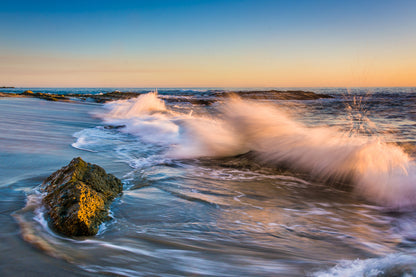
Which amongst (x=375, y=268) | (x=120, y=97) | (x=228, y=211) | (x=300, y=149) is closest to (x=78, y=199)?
(x=228, y=211)

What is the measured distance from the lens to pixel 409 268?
2.01m

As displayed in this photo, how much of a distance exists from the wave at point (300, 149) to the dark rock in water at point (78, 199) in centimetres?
307

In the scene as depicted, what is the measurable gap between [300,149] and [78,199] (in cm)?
481

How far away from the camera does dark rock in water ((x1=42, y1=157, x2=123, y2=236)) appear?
7.52 ft

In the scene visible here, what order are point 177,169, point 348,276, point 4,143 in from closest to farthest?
point 348,276 < point 177,169 < point 4,143

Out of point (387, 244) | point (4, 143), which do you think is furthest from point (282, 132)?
point (4, 143)

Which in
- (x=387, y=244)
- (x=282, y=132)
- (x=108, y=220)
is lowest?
(x=387, y=244)

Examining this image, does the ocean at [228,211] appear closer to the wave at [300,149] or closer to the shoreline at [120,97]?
the wave at [300,149]

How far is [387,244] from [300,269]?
1.15 metres

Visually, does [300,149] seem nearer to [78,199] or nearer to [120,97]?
[78,199]

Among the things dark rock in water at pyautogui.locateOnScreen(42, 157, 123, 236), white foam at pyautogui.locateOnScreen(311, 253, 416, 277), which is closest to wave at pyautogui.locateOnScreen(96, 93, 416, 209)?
white foam at pyautogui.locateOnScreen(311, 253, 416, 277)

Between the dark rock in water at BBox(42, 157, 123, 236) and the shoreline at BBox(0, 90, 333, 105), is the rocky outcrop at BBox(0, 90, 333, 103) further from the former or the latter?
the dark rock in water at BBox(42, 157, 123, 236)

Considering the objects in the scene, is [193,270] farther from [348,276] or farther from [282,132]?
[282,132]

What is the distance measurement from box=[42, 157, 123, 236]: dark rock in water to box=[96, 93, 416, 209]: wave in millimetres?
3071
